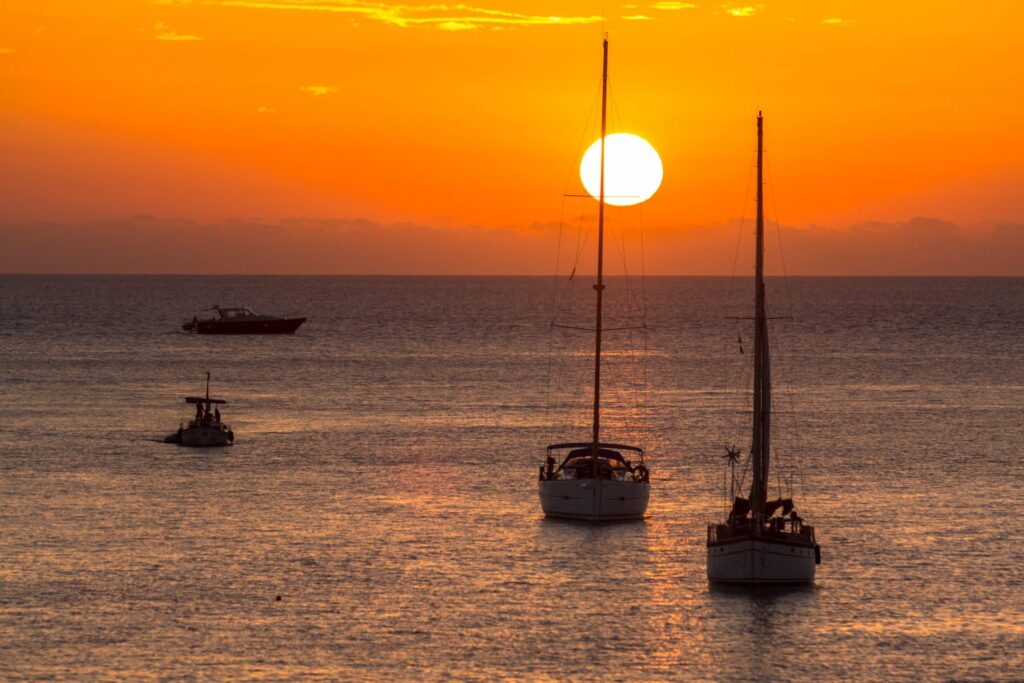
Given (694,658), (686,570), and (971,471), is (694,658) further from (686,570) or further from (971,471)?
(971,471)

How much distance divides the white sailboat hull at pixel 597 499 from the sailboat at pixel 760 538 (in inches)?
466

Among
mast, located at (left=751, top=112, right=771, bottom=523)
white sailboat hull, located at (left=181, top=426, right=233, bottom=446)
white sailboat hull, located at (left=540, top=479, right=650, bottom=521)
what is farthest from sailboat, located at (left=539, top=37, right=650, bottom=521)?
white sailboat hull, located at (left=181, top=426, right=233, bottom=446)

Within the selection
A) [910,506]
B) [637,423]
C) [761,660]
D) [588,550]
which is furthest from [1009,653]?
[637,423]

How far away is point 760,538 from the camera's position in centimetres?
5462

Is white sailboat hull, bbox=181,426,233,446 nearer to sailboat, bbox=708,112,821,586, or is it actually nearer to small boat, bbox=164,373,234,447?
small boat, bbox=164,373,234,447

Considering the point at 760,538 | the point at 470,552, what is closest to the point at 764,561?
the point at 760,538

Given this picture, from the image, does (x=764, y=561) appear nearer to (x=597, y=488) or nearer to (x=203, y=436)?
(x=597, y=488)

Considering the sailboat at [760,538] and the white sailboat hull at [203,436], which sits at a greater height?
the white sailboat hull at [203,436]

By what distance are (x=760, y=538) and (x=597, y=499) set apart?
46.2ft

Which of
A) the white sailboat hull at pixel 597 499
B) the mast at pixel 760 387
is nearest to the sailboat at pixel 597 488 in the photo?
the white sailboat hull at pixel 597 499

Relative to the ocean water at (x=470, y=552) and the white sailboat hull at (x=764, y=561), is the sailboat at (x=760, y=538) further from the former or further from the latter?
the ocean water at (x=470, y=552)

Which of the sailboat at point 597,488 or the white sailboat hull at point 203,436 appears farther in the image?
the white sailboat hull at point 203,436

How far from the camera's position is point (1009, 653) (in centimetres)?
4869

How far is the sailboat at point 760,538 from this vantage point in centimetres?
5459
